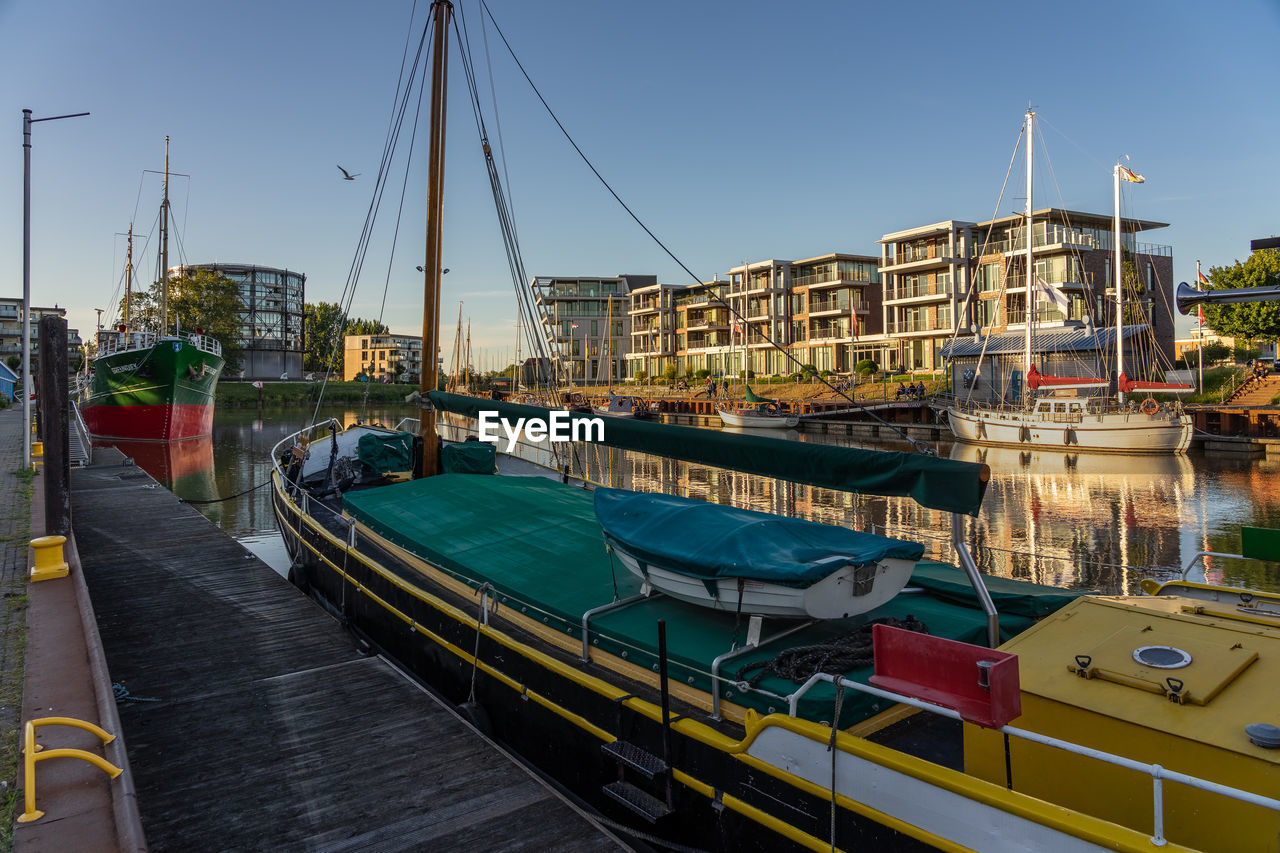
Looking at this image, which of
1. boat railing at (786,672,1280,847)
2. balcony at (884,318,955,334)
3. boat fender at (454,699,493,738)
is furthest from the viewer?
balcony at (884,318,955,334)

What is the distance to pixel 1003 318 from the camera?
59.9 m

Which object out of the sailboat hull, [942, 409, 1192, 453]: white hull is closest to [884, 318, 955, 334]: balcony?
[942, 409, 1192, 453]: white hull

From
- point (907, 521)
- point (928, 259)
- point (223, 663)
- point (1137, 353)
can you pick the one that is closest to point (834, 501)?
point (907, 521)

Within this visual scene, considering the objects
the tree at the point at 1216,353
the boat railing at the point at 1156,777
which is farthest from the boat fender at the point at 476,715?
the tree at the point at 1216,353

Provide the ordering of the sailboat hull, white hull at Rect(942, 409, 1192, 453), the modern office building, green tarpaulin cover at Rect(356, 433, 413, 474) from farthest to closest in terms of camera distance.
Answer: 1. the modern office building
2. the sailboat hull
3. white hull at Rect(942, 409, 1192, 453)
4. green tarpaulin cover at Rect(356, 433, 413, 474)

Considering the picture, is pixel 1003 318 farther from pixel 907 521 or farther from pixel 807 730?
pixel 807 730

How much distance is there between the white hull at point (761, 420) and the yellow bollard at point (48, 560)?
45.7 meters

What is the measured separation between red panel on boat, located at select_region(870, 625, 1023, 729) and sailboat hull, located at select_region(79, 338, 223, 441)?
44.4 m

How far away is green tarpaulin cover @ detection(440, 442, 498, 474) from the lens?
1330cm

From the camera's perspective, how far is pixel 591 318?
106m

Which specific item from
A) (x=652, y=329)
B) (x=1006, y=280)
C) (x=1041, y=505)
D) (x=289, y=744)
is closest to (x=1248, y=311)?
(x=1006, y=280)

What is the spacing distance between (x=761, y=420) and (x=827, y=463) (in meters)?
47.5

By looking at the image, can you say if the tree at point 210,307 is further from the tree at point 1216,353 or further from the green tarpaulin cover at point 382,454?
the tree at point 1216,353

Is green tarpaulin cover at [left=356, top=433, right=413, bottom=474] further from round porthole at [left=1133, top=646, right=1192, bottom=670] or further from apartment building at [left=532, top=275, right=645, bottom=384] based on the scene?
apartment building at [left=532, top=275, right=645, bottom=384]
